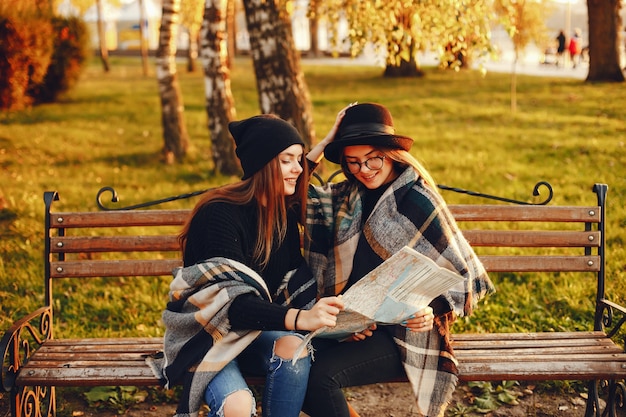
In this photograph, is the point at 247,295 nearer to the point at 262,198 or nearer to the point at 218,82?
the point at 262,198

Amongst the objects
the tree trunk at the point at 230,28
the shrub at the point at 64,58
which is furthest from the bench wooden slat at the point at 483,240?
the tree trunk at the point at 230,28

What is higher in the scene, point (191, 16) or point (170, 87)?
point (191, 16)

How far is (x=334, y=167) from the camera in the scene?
28.5 ft

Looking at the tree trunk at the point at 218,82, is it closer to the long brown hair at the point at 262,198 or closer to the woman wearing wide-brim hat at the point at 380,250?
the woman wearing wide-brim hat at the point at 380,250

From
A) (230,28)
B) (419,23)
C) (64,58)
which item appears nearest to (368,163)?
(419,23)

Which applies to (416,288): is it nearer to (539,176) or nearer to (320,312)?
(320,312)

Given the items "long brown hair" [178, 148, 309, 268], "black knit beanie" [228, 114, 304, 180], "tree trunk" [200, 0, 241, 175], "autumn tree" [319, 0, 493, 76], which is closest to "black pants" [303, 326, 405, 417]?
"long brown hair" [178, 148, 309, 268]

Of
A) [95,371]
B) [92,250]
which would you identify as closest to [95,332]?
[92,250]

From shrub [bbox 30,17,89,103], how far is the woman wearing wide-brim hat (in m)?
13.9

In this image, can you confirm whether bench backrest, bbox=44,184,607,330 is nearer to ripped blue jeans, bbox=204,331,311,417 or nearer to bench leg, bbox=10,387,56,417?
bench leg, bbox=10,387,56,417

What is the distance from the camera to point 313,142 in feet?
23.3

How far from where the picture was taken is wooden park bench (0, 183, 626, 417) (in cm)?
317

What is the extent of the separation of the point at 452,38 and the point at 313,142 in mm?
1930

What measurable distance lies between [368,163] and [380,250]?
15.9 inches
